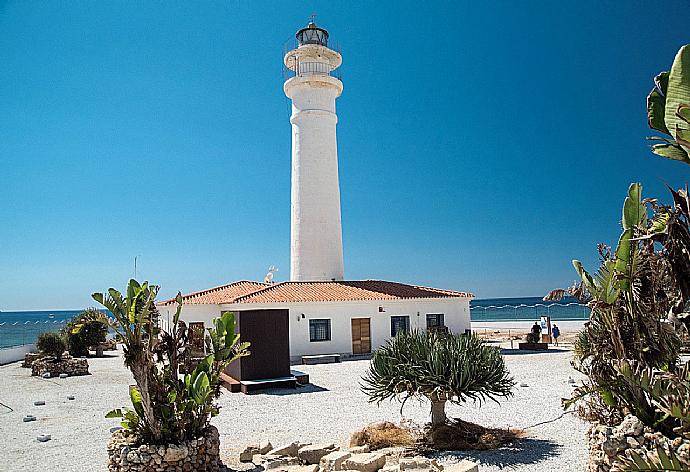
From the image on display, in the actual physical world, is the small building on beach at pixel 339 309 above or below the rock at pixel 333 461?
above

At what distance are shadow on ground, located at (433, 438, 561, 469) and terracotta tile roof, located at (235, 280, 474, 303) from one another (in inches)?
595

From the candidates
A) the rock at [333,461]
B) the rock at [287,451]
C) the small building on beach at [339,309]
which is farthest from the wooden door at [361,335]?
Answer: the rock at [333,461]

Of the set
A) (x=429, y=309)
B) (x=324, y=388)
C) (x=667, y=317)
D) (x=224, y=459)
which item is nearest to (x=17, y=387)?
(x=324, y=388)

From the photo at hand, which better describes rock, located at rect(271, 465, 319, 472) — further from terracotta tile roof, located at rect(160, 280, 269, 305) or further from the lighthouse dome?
the lighthouse dome

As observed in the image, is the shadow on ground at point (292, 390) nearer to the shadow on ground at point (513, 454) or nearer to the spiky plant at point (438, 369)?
the spiky plant at point (438, 369)

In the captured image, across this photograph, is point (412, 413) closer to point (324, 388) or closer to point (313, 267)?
point (324, 388)

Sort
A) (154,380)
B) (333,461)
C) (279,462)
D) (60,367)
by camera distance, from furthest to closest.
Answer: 1. (60,367)
2. (279,462)
3. (154,380)
4. (333,461)

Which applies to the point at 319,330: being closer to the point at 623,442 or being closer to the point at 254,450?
the point at 254,450

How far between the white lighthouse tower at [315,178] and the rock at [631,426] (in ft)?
72.3

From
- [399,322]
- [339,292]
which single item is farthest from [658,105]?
[399,322]

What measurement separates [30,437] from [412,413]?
23.8ft

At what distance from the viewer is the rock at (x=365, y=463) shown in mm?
7118

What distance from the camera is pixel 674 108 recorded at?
461cm

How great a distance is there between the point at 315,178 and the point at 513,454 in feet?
69.4
